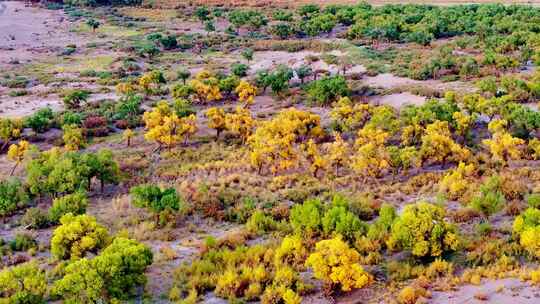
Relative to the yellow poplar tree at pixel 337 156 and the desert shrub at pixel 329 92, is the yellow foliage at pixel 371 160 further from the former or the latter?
the desert shrub at pixel 329 92

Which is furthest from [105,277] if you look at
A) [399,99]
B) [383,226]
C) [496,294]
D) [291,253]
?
[399,99]

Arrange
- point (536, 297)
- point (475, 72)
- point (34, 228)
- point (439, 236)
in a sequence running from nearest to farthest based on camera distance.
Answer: point (536, 297) < point (439, 236) < point (34, 228) < point (475, 72)

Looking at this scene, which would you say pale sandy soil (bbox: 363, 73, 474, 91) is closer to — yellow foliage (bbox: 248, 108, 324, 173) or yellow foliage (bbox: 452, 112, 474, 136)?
yellow foliage (bbox: 452, 112, 474, 136)

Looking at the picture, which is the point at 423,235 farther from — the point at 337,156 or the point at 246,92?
the point at 246,92

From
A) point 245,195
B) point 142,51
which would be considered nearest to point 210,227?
point 245,195

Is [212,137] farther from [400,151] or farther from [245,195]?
[400,151]

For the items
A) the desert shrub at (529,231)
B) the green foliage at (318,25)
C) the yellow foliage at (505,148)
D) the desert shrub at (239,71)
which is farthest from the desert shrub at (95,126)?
the green foliage at (318,25)
